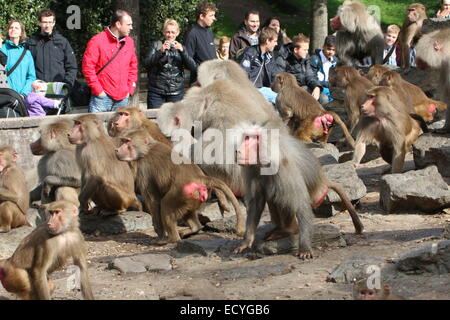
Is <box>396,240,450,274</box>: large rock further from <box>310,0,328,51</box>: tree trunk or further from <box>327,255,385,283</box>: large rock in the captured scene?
<box>310,0,328,51</box>: tree trunk

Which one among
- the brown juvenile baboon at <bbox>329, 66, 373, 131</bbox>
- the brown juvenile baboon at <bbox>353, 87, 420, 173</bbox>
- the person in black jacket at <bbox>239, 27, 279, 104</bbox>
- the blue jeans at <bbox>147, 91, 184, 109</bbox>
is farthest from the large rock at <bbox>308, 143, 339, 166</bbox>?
the blue jeans at <bbox>147, 91, 184, 109</bbox>

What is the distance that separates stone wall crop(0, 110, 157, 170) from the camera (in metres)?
10.2

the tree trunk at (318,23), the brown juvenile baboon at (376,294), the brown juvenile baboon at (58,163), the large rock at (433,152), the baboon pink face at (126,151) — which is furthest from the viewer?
the tree trunk at (318,23)

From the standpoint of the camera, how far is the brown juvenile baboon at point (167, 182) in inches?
316

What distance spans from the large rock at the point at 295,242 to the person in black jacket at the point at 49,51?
4.44 meters

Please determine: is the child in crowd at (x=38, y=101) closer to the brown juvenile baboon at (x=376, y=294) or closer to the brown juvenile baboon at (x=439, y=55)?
the brown juvenile baboon at (x=439, y=55)

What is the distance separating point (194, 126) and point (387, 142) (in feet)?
7.04

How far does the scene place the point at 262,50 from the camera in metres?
11.5

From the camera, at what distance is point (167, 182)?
8.13 metres

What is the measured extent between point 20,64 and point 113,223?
271cm

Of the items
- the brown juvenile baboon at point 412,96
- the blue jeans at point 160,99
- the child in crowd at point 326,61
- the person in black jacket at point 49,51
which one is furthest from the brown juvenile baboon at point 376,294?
the child in crowd at point 326,61

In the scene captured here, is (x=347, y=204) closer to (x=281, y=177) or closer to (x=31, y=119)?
(x=281, y=177)

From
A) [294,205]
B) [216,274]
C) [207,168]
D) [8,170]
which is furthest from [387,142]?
[8,170]

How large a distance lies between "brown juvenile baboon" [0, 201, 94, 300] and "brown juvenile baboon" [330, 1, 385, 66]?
300 inches
